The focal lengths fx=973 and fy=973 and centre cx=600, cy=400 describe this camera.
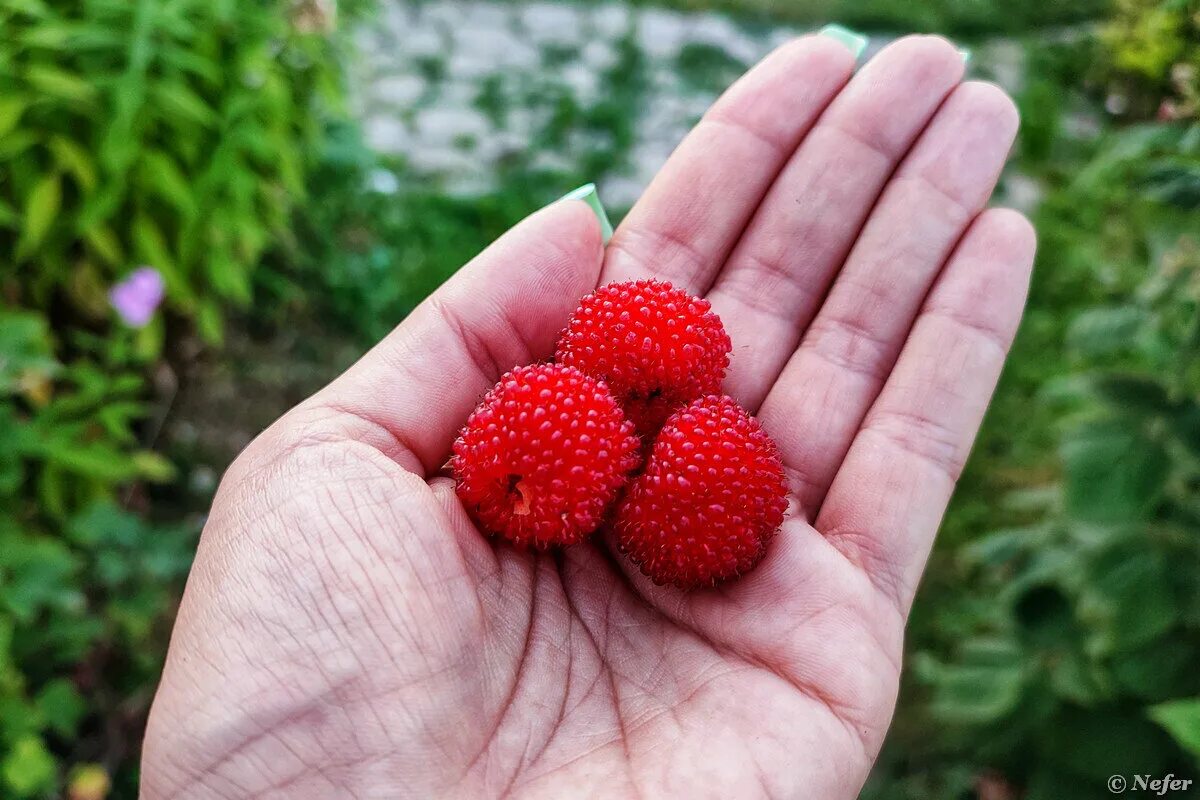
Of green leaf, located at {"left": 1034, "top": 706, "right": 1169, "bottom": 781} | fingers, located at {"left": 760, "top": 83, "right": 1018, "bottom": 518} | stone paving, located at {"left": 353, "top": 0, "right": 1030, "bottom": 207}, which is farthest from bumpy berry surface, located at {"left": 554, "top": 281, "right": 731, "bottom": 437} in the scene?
stone paving, located at {"left": 353, "top": 0, "right": 1030, "bottom": 207}

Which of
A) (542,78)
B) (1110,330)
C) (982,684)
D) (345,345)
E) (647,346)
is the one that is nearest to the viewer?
(647,346)

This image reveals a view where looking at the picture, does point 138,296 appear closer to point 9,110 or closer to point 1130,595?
point 9,110

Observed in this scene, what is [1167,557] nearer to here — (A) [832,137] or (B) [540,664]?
(A) [832,137]

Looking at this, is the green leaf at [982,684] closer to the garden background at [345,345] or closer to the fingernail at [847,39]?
the garden background at [345,345]

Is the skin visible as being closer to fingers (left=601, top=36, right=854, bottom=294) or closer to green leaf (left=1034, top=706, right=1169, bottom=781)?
fingers (left=601, top=36, right=854, bottom=294)

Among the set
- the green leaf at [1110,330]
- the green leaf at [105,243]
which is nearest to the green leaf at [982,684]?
the green leaf at [1110,330]

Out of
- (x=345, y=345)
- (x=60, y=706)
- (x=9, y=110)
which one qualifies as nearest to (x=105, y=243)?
(x=9, y=110)
